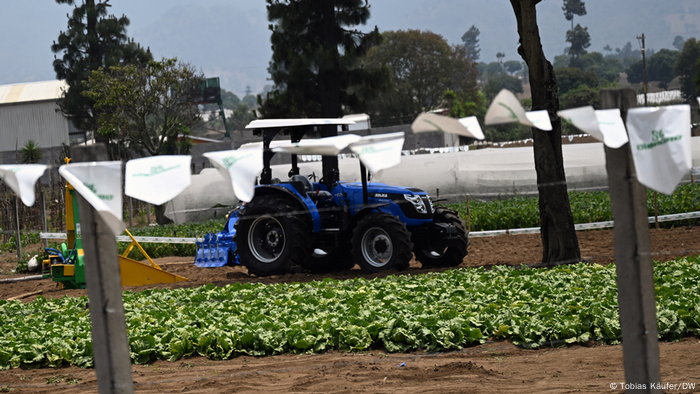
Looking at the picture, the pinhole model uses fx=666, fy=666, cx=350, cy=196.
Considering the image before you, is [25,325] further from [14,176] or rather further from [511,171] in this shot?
[511,171]

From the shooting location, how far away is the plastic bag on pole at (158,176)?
329cm

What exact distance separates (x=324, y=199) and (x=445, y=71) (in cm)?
6519

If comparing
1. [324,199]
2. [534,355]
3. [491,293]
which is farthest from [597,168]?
[534,355]

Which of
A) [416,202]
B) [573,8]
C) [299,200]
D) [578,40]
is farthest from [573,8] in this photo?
[299,200]

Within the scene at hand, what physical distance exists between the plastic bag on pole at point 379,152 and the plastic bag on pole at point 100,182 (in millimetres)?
1237

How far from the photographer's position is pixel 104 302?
327cm

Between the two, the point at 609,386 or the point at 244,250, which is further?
the point at 244,250

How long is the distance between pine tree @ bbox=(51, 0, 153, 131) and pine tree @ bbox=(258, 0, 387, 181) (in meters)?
16.7

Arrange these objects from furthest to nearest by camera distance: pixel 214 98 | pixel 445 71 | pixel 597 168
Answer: pixel 445 71
pixel 214 98
pixel 597 168

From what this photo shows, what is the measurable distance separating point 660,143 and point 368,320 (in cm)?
391

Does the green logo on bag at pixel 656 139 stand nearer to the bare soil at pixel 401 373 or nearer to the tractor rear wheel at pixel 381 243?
the bare soil at pixel 401 373

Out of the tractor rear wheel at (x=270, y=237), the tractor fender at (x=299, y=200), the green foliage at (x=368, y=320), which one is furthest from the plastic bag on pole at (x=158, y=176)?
the tractor fender at (x=299, y=200)

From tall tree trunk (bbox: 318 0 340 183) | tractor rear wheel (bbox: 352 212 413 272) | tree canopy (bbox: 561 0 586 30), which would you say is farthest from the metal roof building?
tree canopy (bbox: 561 0 586 30)

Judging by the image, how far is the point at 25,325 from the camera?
24.8 ft
